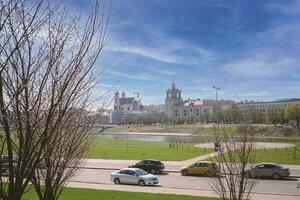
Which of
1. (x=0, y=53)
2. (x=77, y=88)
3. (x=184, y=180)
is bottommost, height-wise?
(x=184, y=180)

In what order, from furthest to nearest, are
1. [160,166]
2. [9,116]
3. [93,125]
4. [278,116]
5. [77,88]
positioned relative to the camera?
[278,116] < [160,166] < [93,125] < [77,88] < [9,116]

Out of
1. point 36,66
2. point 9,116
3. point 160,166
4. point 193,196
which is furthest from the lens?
point 160,166

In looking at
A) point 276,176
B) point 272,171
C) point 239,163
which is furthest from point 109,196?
point 276,176

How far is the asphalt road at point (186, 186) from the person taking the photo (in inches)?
979

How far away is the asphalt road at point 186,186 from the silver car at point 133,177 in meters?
0.57

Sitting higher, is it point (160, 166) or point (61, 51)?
point (61, 51)

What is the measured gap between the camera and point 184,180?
104 ft

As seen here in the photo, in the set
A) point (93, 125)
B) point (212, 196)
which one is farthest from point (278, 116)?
point (93, 125)

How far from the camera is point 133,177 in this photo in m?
30.0

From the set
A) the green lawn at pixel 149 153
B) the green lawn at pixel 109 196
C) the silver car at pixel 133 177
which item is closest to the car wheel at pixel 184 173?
the silver car at pixel 133 177

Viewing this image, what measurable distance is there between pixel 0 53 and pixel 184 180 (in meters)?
26.6

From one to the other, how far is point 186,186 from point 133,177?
163 inches

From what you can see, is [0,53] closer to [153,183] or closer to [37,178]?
[37,178]

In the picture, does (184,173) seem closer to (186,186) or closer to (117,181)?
(186,186)
